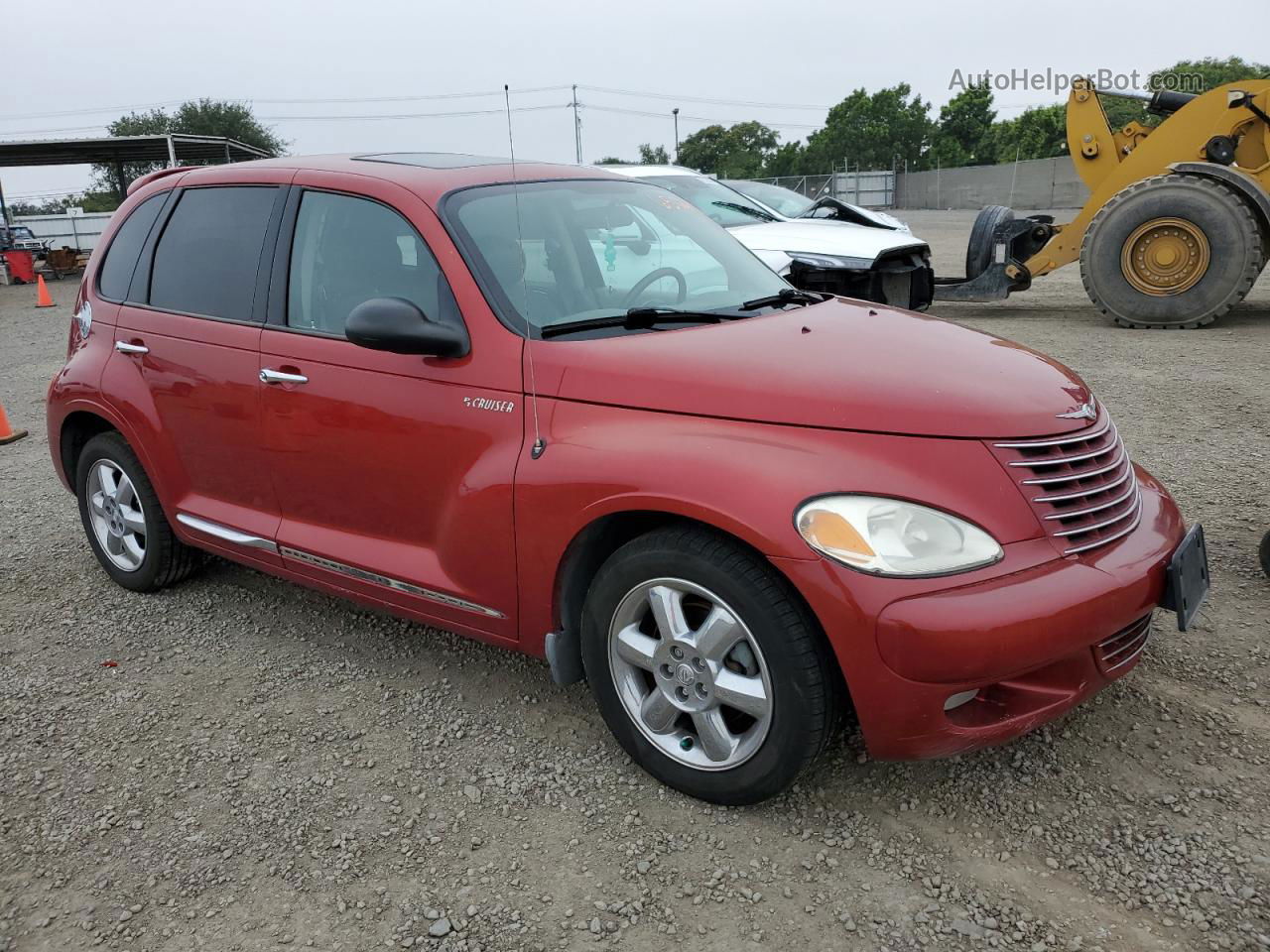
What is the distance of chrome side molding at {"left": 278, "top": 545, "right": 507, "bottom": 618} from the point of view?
A: 3074 mm

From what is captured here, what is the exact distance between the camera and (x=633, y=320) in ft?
10.0

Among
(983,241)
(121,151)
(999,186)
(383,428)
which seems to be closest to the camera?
(383,428)

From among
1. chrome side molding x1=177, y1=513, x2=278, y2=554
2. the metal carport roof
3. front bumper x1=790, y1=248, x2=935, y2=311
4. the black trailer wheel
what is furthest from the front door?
the metal carport roof

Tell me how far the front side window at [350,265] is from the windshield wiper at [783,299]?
3.33 feet

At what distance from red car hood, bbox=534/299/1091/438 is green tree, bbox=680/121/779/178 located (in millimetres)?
97824

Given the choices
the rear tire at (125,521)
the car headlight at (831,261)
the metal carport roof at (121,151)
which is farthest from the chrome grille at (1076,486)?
the metal carport roof at (121,151)

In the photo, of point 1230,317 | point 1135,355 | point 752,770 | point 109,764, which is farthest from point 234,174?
point 1230,317

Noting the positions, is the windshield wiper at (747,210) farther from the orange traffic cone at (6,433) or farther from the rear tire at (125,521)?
the rear tire at (125,521)

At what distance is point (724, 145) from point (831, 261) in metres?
97.8

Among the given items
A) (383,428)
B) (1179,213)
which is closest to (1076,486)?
(383,428)

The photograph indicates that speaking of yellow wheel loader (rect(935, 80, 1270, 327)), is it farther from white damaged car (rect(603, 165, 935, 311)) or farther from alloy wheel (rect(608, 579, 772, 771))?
alloy wheel (rect(608, 579, 772, 771))

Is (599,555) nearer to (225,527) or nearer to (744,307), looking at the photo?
(744,307)

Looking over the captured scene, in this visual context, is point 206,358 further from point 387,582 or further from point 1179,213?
point 1179,213

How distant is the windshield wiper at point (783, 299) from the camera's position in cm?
337
